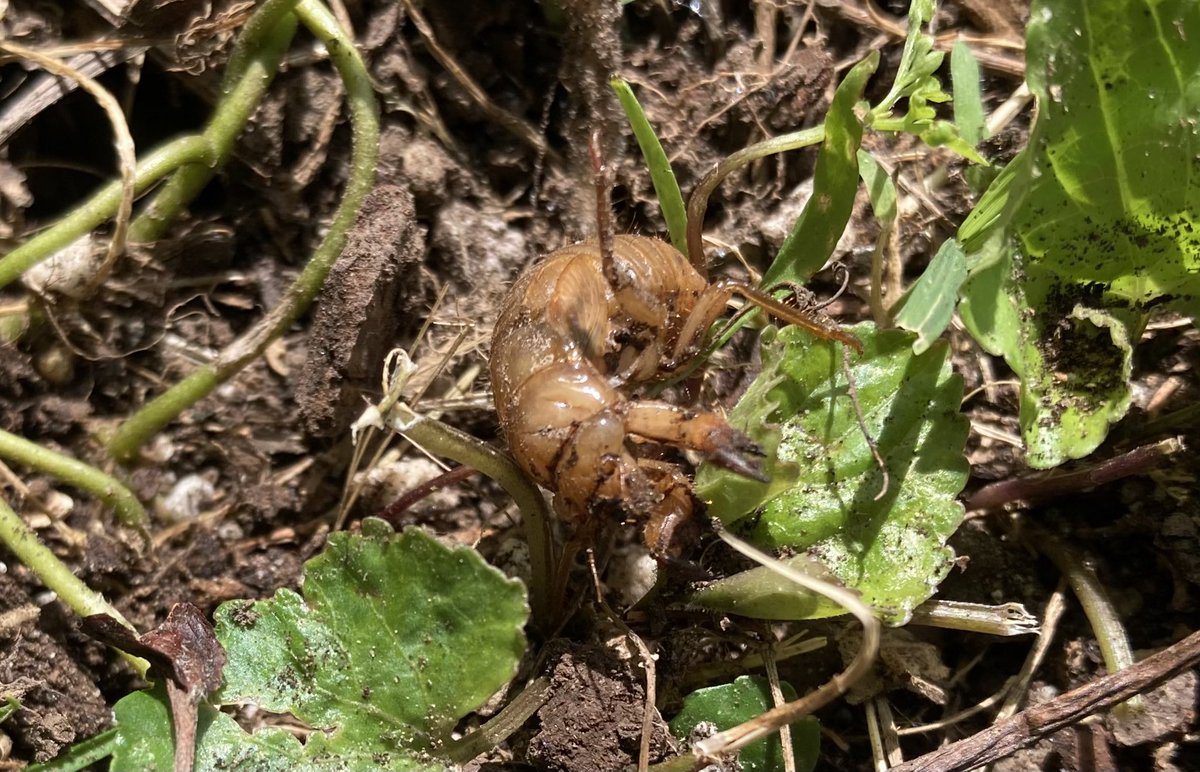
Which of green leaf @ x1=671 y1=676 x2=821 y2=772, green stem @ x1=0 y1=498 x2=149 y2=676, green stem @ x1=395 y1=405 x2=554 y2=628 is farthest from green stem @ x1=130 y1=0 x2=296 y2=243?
green leaf @ x1=671 y1=676 x2=821 y2=772

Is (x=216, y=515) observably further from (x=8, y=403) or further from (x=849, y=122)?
(x=849, y=122)

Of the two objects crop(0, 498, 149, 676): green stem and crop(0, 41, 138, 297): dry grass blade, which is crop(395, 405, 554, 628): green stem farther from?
crop(0, 41, 138, 297): dry grass blade


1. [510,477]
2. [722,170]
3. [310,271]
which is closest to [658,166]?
[722,170]

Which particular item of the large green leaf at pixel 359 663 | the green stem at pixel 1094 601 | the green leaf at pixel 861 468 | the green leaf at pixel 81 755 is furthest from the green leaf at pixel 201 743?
the green stem at pixel 1094 601

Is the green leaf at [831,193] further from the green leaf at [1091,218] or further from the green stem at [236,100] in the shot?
the green stem at [236,100]

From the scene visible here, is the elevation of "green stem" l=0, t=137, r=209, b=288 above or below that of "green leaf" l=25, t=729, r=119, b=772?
above

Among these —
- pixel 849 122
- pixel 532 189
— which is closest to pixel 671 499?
pixel 849 122

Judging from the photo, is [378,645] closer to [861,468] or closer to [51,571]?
[51,571]
